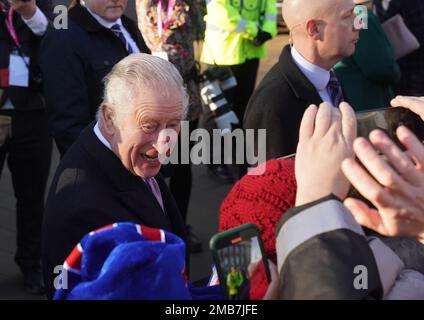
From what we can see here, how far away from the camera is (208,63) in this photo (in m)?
5.34

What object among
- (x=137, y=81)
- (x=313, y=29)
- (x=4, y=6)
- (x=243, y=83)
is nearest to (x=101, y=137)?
(x=137, y=81)

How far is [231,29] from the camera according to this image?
5.50 m

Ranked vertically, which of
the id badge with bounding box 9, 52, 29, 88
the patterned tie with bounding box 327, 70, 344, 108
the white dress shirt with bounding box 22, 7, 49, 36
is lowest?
the patterned tie with bounding box 327, 70, 344, 108

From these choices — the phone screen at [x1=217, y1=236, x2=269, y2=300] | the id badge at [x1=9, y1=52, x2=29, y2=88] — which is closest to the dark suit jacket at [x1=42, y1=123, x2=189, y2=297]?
the phone screen at [x1=217, y1=236, x2=269, y2=300]

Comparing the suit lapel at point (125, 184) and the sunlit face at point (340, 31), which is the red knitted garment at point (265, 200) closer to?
the suit lapel at point (125, 184)

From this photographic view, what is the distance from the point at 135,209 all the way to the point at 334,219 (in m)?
0.95

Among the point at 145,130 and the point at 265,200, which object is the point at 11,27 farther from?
the point at 265,200

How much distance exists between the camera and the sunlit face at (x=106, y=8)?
3.54m

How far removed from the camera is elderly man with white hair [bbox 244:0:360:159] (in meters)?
3.17

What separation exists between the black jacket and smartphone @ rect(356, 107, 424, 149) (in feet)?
7.41

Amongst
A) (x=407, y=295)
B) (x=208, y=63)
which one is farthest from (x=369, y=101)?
(x=407, y=295)

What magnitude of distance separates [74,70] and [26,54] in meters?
0.63

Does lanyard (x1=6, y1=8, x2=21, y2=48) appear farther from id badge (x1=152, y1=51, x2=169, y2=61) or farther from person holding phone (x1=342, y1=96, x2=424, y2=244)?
person holding phone (x1=342, y1=96, x2=424, y2=244)

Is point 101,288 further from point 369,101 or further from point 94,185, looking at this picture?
point 369,101
